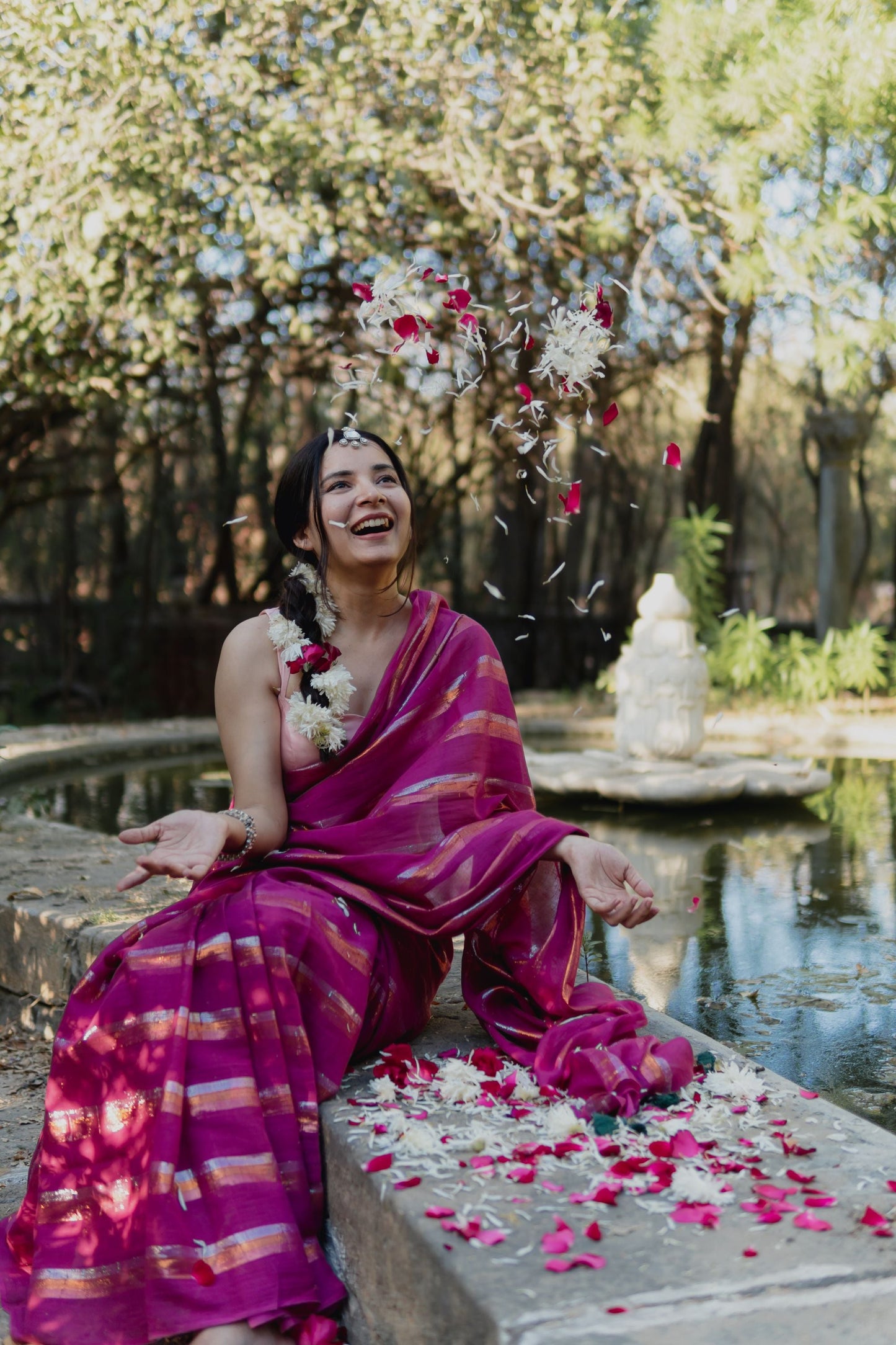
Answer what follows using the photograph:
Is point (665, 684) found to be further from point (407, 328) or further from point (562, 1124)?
point (562, 1124)

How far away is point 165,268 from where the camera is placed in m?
8.00

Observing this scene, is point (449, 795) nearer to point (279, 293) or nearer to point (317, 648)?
point (317, 648)

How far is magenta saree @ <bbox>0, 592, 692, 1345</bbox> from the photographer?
5.98 ft

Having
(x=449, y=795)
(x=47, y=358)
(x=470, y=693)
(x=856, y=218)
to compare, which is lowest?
(x=449, y=795)

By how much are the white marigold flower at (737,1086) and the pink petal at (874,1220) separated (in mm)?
410

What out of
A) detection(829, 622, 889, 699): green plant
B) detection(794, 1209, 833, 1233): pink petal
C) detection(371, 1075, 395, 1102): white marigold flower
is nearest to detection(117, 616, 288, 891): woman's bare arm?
detection(371, 1075, 395, 1102): white marigold flower

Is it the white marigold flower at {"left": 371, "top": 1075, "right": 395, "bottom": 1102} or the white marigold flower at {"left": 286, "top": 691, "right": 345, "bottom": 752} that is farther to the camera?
the white marigold flower at {"left": 286, "top": 691, "right": 345, "bottom": 752}

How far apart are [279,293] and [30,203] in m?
2.98

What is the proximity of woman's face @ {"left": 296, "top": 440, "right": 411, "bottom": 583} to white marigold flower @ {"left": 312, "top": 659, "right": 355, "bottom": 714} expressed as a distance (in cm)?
21

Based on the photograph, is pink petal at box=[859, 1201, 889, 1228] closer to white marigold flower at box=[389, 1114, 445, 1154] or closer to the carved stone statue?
white marigold flower at box=[389, 1114, 445, 1154]

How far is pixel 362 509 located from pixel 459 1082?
3.44 ft

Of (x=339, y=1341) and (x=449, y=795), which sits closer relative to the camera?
(x=339, y=1341)

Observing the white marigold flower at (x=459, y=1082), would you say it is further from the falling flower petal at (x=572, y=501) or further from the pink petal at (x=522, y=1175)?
the falling flower petal at (x=572, y=501)

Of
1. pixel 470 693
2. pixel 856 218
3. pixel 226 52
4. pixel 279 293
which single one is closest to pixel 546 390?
pixel 279 293
